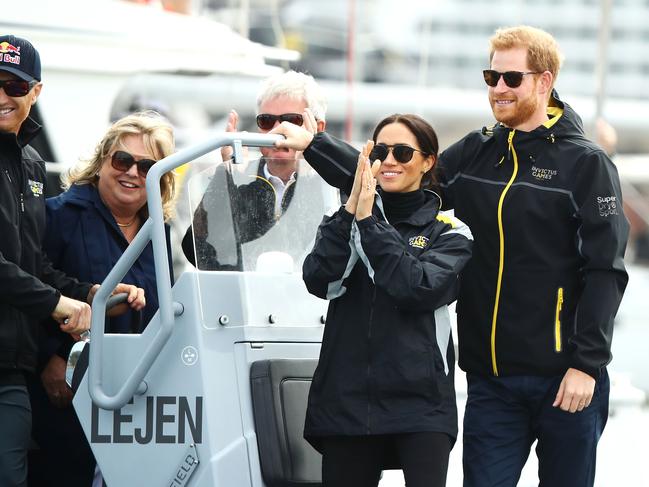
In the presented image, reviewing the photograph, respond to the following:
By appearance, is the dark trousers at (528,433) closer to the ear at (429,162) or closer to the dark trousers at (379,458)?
the dark trousers at (379,458)

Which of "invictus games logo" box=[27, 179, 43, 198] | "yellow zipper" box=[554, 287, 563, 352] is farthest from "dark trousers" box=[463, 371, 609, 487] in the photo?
"invictus games logo" box=[27, 179, 43, 198]

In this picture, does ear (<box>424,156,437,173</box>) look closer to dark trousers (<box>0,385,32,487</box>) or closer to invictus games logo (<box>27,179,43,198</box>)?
invictus games logo (<box>27,179,43,198</box>)

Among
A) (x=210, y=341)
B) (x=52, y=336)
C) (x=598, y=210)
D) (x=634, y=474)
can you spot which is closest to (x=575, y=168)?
(x=598, y=210)

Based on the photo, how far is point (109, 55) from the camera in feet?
37.5

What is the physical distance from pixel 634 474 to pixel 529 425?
2.05 meters

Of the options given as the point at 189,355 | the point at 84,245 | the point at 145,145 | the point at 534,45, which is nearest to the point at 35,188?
the point at 84,245

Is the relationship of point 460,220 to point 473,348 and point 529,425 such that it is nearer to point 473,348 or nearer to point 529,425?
point 473,348

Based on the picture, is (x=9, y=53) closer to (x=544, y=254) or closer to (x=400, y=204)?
(x=400, y=204)

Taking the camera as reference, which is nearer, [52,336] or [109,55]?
[52,336]

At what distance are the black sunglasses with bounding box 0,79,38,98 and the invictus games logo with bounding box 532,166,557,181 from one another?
160cm

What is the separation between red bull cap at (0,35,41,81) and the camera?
3955 mm

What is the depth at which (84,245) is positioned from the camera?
4.31 meters

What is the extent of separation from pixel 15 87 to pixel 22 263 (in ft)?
1.80

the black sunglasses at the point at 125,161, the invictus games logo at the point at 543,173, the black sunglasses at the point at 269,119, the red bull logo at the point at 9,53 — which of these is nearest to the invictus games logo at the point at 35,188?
the black sunglasses at the point at 125,161
